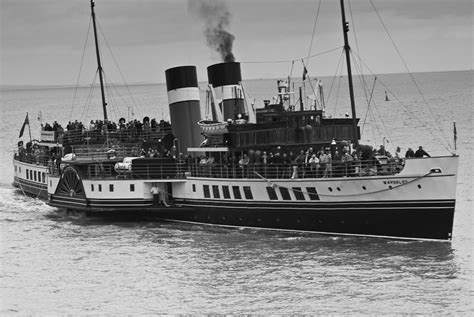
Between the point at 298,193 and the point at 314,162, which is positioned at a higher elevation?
the point at 314,162

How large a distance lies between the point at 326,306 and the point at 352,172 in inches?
419

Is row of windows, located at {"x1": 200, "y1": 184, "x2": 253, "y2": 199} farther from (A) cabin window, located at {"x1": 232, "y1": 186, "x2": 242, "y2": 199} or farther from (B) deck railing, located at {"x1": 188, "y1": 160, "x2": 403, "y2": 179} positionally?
(B) deck railing, located at {"x1": 188, "y1": 160, "x2": 403, "y2": 179}

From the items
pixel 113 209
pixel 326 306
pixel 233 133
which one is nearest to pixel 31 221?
pixel 113 209

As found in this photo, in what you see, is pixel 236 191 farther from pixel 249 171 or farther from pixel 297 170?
pixel 297 170

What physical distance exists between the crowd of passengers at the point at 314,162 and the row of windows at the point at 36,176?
15218 mm

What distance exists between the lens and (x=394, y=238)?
41375mm

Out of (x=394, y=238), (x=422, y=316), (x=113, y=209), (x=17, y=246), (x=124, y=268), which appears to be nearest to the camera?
(x=422, y=316)

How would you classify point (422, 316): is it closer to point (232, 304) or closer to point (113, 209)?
point (232, 304)

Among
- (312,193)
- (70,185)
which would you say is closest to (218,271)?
(312,193)

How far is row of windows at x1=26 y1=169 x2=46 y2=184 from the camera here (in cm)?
5944

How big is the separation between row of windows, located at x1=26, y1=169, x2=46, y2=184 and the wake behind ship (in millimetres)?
3527

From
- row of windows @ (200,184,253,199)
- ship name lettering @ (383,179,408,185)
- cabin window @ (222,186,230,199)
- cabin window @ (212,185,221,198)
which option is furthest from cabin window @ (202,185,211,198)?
ship name lettering @ (383,179,408,185)

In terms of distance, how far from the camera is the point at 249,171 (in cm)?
4488

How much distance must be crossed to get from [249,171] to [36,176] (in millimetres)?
19912
